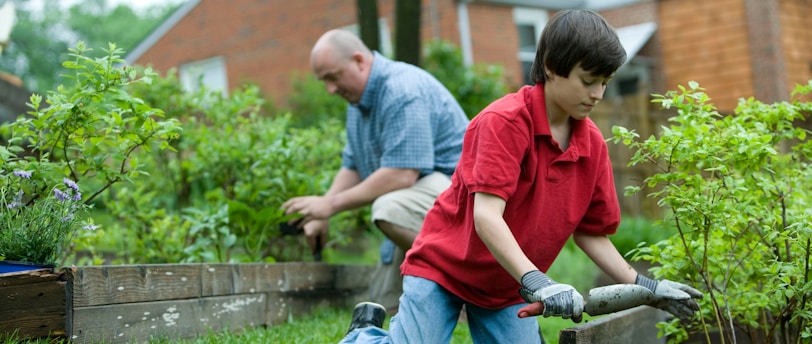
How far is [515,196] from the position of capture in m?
2.93

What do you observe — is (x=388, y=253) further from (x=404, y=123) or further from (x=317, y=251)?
(x=404, y=123)

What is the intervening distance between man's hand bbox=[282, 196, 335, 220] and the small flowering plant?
163 cm

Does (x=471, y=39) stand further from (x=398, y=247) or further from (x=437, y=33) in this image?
(x=398, y=247)

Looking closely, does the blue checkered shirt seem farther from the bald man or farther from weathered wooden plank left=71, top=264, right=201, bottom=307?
weathered wooden plank left=71, top=264, right=201, bottom=307

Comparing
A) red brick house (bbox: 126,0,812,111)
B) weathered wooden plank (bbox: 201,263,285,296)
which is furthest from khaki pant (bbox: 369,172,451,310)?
red brick house (bbox: 126,0,812,111)

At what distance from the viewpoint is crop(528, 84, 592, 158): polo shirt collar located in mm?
2857

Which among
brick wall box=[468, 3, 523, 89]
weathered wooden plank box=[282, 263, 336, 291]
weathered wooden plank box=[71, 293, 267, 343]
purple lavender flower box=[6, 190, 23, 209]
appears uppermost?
brick wall box=[468, 3, 523, 89]

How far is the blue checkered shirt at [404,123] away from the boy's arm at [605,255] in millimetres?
1617

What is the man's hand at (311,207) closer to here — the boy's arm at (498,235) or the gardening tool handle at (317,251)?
the gardening tool handle at (317,251)

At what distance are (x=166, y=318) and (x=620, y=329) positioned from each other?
1852 mm

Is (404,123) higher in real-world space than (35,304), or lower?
higher

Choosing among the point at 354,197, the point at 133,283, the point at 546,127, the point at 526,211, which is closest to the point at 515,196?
the point at 526,211

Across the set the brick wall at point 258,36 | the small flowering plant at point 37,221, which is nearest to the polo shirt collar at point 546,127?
the small flowering plant at point 37,221

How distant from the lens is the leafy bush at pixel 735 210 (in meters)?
2.90
